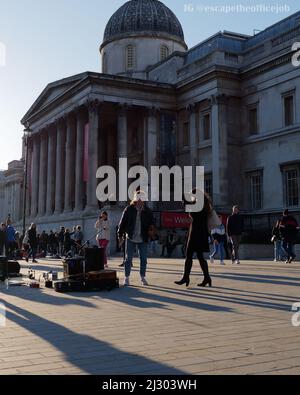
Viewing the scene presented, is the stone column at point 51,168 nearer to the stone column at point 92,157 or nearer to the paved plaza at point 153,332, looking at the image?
the stone column at point 92,157

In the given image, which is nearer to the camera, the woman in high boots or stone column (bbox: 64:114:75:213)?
the woman in high boots

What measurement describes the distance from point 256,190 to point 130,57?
845 inches

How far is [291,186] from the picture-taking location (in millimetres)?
35344

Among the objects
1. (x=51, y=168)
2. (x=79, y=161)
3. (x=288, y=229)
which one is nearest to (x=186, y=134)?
(x=79, y=161)

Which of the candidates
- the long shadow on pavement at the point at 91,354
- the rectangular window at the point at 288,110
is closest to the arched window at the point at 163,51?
the rectangular window at the point at 288,110

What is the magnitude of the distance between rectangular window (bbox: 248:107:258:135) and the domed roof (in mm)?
17290

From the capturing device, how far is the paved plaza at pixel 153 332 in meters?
4.46

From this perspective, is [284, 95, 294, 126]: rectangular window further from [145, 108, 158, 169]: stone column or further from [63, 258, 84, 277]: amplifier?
[63, 258, 84, 277]: amplifier

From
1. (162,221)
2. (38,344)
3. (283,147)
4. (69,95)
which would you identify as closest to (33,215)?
(69,95)

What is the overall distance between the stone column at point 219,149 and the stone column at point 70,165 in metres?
13.7

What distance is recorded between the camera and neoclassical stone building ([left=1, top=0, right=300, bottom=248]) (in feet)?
118

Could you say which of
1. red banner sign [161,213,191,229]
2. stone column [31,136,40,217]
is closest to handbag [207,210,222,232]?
red banner sign [161,213,191,229]

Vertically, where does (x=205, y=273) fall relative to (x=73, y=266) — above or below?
below

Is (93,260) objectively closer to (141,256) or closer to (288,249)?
(141,256)
